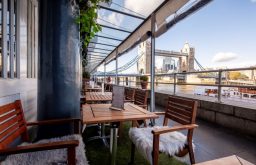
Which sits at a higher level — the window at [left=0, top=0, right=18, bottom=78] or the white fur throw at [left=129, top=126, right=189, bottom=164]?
the window at [left=0, top=0, right=18, bottom=78]

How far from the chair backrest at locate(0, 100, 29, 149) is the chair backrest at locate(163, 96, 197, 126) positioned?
1.43 metres

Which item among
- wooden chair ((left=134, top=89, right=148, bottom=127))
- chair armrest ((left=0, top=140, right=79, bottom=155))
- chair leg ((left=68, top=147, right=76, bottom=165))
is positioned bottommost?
chair leg ((left=68, top=147, right=76, bottom=165))

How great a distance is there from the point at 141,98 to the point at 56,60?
1.40 m

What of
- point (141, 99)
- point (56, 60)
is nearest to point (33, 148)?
point (56, 60)

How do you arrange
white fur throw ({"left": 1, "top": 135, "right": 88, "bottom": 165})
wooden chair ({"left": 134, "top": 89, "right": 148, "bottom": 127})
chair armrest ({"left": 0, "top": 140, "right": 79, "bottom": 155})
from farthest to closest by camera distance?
wooden chair ({"left": 134, "top": 89, "right": 148, "bottom": 127}) → white fur throw ({"left": 1, "top": 135, "right": 88, "bottom": 165}) → chair armrest ({"left": 0, "top": 140, "right": 79, "bottom": 155})

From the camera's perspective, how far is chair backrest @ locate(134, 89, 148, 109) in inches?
107

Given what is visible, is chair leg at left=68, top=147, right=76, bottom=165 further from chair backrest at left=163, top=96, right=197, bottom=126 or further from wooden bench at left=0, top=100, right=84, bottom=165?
chair backrest at left=163, top=96, right=197, bottom=126

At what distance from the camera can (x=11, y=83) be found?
2.07 meters

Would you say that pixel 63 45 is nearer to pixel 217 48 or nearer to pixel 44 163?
pixel 44 163

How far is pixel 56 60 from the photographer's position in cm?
199

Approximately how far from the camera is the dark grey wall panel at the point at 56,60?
199 centimetres

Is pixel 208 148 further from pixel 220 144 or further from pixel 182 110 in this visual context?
pixel 182 110

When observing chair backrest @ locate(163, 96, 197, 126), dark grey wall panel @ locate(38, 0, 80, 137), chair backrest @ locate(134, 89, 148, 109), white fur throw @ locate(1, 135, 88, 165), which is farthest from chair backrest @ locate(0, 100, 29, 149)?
chair backrest @ locate(134, 89, 148, 109)

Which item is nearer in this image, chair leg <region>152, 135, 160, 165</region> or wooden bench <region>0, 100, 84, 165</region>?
wooden bench <region>0, 100, 84, 165</region>
